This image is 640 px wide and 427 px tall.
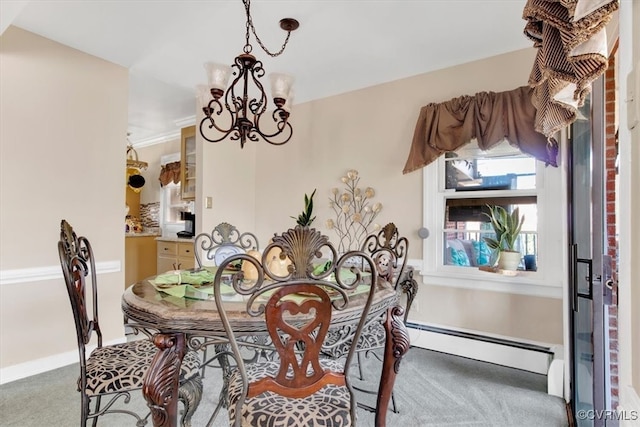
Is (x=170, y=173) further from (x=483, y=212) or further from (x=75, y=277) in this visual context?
(x=483, y=212)

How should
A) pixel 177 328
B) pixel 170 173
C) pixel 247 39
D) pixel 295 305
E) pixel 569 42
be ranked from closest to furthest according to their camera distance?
pixel 569 42 → pixel 295 305 → pixel 177 328 → pixel 247 39 → pixel 170 173

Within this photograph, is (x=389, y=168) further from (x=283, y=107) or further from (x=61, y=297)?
(x=61, y=297)

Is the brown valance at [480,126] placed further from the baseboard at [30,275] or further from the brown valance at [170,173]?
the brown valance at [170,173]

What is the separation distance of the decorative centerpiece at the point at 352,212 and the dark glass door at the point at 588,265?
166 centimetres

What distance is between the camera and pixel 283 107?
2.12m

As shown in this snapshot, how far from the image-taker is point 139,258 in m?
4.88

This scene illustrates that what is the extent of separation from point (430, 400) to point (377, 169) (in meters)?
1.99

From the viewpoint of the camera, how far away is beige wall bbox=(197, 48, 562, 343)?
2701 millimetres

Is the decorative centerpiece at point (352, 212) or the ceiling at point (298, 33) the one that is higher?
the ceiling at point (298, 33)

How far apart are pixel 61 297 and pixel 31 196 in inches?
30.6

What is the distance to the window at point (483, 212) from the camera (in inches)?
100.0

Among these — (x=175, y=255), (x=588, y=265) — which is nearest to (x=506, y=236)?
(x=588, y=265)

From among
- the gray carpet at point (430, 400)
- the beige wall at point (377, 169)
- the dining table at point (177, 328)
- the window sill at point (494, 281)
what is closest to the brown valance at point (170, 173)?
the beige wall at point (377, 169)

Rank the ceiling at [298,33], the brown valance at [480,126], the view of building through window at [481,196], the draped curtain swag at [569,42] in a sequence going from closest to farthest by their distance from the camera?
the draped curtain swag at [569,42] < the ceiling at [298,33] < the brown valance at [480,126] < the view of building through window at [481,196]
